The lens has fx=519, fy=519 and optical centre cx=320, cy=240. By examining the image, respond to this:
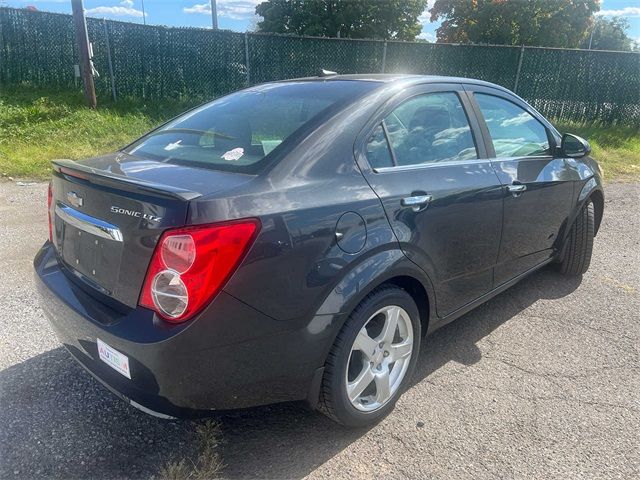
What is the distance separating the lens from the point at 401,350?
2.58 m

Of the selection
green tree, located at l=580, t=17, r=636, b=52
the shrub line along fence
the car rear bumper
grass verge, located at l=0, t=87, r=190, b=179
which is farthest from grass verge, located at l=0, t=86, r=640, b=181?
green tree, located at l=580, t=17, r=636, b=52

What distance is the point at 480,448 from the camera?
7.82 ft

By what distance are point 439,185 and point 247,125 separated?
3.38 ft

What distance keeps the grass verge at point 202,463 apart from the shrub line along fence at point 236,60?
10018mm

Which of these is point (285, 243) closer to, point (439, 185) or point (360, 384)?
point (360, 384)

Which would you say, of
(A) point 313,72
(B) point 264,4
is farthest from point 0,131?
(B) point 264,4

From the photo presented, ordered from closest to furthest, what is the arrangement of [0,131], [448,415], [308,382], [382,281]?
1. [308,382]
2. [382,281]
3. [448,415]
4. [0,131]

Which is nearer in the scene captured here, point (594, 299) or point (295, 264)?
point (295, 264)

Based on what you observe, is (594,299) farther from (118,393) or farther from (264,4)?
(264,4)

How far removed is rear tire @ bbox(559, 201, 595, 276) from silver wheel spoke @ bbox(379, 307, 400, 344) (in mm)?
2357

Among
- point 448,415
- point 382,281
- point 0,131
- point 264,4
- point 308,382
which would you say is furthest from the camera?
point 264,4

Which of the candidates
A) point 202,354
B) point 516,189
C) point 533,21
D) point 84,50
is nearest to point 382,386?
point 202,354

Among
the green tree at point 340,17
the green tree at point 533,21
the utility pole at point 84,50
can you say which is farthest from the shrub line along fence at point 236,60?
the green tree at point 533,21

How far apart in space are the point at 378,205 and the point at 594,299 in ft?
8.51
